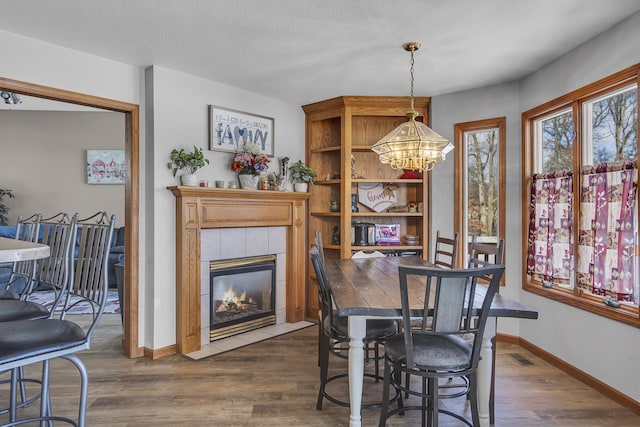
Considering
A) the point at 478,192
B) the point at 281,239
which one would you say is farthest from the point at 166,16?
the point at 478,192

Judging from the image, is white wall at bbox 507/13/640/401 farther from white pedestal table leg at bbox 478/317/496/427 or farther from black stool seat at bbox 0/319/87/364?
black stool seat at bbox 0/319/87/364

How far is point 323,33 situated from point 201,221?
193 cm

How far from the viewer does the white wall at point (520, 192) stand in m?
2.72

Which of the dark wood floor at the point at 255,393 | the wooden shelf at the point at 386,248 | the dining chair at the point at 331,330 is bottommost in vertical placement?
the dark wood floor at the point at 255,393

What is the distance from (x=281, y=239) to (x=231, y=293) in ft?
2.63

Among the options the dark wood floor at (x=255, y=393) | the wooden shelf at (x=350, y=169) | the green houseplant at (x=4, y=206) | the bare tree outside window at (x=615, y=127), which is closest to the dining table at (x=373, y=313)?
the dark wood floor at (x=255, y=393)

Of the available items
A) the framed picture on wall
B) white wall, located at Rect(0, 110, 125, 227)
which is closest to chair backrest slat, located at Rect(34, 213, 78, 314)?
white wall, located at Rect(0, 110, 125, 227)

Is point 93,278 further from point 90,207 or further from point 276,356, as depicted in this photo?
point 90,207

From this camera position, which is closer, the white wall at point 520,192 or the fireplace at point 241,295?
the white wall at point 520,192

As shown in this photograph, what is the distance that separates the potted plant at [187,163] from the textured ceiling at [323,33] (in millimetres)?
741

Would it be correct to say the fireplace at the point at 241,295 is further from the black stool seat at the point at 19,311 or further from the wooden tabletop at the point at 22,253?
the wooden tabletop at the point at 22,253

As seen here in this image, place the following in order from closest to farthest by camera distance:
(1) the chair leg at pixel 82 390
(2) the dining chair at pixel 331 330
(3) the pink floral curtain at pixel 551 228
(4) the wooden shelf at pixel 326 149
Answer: (1) the chair leg at pixel 82 390, (2) the dining chair at pixel 331 330, (3) the pink floral curtain at pixel 551 228, (4) the wooden shelf at pixel 326 149

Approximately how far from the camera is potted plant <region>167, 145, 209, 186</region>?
11.9 feet

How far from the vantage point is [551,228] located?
355 cm
